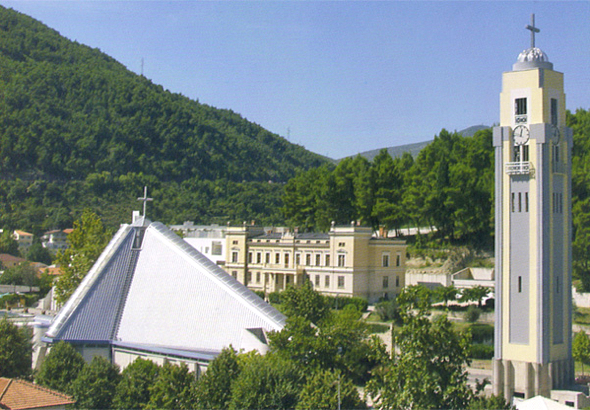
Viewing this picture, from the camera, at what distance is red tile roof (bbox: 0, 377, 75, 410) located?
1658 centimetres

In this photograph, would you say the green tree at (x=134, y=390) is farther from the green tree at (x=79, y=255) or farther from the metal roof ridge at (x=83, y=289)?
the green tree at (x=79, y=255)

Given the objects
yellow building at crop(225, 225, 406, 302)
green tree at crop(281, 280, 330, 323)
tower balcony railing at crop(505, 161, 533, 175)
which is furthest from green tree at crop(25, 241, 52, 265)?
tower balcony railing at crop(505, 161, 533, 175)

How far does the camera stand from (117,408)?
20.3 metres

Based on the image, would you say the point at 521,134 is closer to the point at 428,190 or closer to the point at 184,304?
the point at 184,304

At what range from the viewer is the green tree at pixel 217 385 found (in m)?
18.7

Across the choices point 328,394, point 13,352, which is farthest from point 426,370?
point 13,352

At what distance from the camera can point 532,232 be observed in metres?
23.8

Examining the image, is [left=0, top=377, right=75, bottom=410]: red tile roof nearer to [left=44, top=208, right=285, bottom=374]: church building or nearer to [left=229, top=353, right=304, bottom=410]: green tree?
[left=229, top=353, right=304, bottom=410]: green tree

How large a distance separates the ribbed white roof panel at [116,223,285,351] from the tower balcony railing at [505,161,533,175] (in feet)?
30.2

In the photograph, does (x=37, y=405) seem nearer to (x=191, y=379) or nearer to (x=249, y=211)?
(x=191, y=379)

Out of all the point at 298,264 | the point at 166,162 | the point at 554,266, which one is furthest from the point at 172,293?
the point at 166,162

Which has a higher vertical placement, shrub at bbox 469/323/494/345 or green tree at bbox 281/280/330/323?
green tree at bbox 281/280/330/323

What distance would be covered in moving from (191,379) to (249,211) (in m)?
80.2

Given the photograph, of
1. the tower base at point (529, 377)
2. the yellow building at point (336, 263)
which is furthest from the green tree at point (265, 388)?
the yellow building at point (336, 263)
